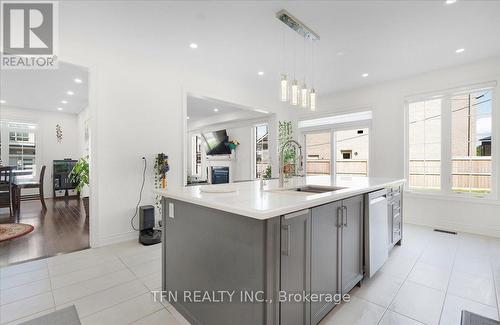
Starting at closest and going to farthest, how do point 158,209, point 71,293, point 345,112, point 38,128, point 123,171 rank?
point 71,293 → point 123,171 → point 158,209 → point 345,112 → point 38,128

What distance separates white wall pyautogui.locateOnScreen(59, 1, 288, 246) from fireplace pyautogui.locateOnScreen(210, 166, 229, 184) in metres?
3.87

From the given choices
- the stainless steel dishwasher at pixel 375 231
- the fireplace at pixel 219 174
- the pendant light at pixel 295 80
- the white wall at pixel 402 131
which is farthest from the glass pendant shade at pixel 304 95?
the fireplace at pixel 219 174

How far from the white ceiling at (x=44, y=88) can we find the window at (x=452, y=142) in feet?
19.3

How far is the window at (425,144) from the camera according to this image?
164 inches

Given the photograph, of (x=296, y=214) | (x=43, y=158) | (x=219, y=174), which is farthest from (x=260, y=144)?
(x=43, y=158)

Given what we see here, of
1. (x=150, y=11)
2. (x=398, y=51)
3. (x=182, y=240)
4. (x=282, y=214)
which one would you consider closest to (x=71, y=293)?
(x=182, y=240)

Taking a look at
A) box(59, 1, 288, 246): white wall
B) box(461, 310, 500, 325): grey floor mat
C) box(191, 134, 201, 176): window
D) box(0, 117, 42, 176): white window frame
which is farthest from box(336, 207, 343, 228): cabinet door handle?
box(0, 117, 42, 176): white window frame

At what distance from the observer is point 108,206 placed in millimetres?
3268

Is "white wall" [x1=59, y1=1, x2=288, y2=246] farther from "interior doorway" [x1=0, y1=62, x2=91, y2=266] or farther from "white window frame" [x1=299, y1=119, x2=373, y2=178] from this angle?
"white window frame" [x1=299, y1=119, x2=373, y2=178]

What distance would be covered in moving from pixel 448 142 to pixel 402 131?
2.42 feet

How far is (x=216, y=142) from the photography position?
7.99 m

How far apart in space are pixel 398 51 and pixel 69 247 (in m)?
5.57

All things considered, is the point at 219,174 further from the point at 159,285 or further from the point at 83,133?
the point at 159,285

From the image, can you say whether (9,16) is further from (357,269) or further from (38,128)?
(38,128)
